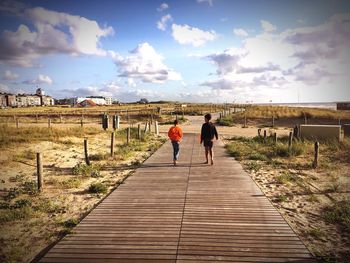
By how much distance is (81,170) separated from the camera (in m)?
12.0

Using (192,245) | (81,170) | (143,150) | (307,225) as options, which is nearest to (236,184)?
(307,225)

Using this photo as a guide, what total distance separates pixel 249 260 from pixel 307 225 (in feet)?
8.09

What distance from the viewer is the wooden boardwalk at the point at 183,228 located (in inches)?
197

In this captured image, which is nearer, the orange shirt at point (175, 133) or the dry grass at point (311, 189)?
the dry grass at point (311, 189)

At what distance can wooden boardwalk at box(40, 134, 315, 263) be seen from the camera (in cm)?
500

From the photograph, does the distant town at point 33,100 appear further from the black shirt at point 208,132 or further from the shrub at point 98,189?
the shrub at point 98,189

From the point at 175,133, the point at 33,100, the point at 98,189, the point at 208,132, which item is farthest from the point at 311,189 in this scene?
the point at 33,100

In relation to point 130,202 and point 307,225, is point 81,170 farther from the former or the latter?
point 307,225

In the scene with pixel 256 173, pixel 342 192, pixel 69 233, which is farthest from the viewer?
pixel 256 173

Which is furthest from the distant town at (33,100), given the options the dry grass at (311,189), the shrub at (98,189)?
the shrub at (98,189)

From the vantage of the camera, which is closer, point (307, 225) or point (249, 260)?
point (249, 260)

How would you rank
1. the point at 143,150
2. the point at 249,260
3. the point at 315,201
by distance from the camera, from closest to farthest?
1. the point at 249,260
2. the point at 315,201
3. the point at 143,150

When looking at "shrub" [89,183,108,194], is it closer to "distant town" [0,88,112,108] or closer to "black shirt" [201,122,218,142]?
"black shirt" [201,122,218,142]

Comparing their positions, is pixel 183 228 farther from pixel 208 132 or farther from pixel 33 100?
pixel 33 100
